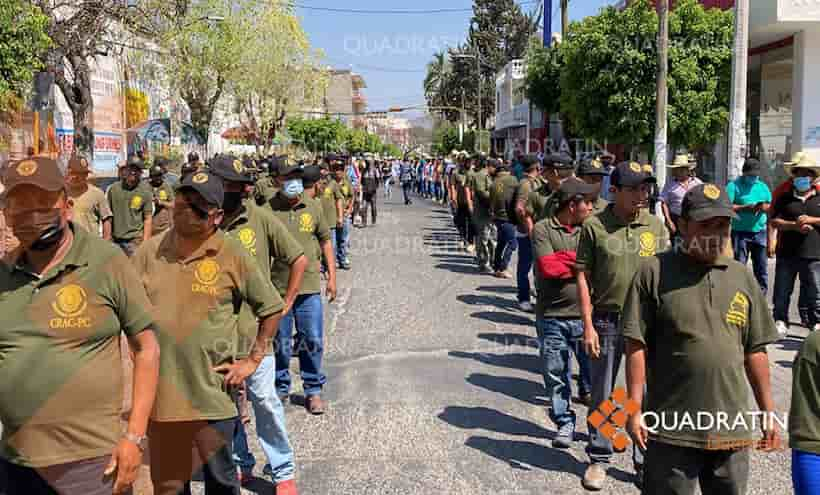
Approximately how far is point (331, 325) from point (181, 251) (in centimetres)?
614

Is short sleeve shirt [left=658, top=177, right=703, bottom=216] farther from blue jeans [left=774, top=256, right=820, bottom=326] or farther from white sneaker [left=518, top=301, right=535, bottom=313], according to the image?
white sneaker [left=518, top=301, right=535, bottom=313]

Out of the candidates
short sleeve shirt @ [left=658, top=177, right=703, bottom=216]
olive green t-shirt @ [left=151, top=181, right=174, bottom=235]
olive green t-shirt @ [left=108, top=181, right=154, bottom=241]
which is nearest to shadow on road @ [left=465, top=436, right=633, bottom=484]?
olive green t-shirt @ [left=151, top=181, right=174, bottom=235]

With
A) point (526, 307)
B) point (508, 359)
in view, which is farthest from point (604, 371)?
point (526, 307)

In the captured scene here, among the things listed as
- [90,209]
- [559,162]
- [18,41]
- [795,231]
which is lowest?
[795,231]

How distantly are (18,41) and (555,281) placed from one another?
11.5m

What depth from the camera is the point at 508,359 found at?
27.7ft

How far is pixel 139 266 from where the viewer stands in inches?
161

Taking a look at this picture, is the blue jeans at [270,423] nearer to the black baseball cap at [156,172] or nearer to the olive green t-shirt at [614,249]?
the olive green t-shirt at [614,249]

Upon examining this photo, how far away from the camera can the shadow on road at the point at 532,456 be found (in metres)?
5.44

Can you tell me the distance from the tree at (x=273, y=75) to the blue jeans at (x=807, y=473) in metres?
36.2

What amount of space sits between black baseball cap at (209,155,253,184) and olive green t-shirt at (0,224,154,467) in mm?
1885

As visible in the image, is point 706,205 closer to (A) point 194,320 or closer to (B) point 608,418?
(B) point 608,418

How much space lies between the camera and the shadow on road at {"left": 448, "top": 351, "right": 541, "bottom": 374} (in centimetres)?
812

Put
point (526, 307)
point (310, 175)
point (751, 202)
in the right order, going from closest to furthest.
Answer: point (310, 175) → point (751, 202) → point (526, 307)
